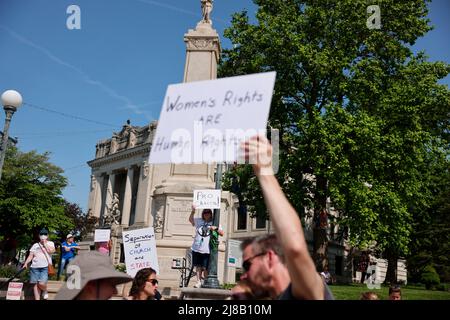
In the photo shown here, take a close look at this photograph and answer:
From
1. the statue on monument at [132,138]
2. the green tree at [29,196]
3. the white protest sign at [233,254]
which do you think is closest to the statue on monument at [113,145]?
the statue on monument at [132,138]

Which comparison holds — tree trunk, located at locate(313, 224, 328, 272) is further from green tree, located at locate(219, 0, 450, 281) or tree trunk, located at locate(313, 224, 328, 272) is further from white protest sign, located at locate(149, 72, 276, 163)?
white protest sign, located at locate(149, 72, 276, 163)

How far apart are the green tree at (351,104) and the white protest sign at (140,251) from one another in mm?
14361

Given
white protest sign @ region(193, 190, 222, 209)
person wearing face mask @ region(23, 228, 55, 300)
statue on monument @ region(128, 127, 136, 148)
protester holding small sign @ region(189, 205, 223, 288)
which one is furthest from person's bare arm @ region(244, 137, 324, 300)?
statue on monument @ region(128, 127, 136, 148)

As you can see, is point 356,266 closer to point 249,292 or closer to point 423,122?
point 423,122

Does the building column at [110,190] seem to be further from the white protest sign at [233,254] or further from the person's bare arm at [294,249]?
the person's bare arm at [294,249]

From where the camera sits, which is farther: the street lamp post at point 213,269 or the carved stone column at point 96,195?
the carved stone column at point 96,195

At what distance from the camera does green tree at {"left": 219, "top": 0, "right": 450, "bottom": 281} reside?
873 inches

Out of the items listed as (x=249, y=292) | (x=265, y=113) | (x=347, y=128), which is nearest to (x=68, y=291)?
(x=249, y=292)

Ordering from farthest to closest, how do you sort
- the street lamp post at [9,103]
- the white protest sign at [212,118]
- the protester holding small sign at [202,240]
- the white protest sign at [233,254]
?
the white protest sign at [233,254] < the street lamp post at [9,103] < the protester holding small sign at [202,240] < the white protest sign at [212,118]

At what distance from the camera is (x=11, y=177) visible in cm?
4303

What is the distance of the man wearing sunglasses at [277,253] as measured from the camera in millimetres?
2092

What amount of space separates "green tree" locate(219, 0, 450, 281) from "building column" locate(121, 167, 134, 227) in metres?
42.6

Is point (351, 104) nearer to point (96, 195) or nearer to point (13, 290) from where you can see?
point (13, 290)

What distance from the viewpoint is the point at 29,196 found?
42.8 m
